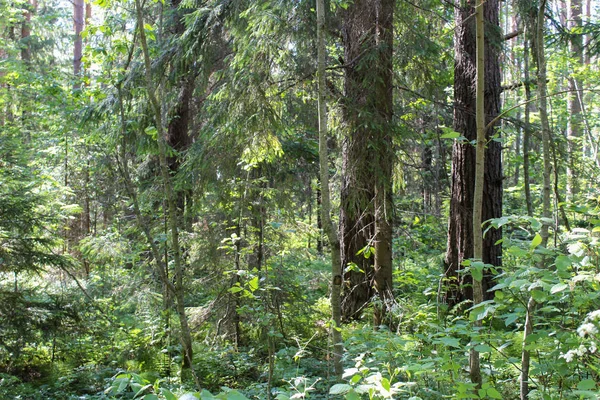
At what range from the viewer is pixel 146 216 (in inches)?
332

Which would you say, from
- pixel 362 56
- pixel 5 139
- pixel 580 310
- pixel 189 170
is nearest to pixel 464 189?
pixel 362 56

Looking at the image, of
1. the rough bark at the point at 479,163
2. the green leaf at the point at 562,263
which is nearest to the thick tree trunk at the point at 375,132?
the rough bark at the point at 479,163

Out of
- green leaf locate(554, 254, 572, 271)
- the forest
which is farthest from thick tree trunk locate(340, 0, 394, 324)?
green leaf locate(554, 254, 572, 271)

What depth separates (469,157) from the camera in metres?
6.20

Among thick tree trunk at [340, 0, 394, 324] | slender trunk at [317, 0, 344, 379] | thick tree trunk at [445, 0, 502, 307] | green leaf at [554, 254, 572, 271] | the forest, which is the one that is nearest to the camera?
green leaf at [554, 254, 572, 271]

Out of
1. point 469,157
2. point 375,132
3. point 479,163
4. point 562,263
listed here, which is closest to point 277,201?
point 375,132

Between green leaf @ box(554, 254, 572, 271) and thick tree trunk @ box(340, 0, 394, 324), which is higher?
thick tree trunk @ box(340, 0, 394, 324)

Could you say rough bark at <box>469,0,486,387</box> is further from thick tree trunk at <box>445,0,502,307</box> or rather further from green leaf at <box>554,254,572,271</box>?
thick tree trunk at <box>445,0,502,307</box>

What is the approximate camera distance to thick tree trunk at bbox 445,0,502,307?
6098mm

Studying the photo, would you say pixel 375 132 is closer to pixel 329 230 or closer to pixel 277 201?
pixel 329 230

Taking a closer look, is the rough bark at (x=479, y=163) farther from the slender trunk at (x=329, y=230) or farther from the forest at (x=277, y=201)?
the slender trunk at (x=329, y=230)

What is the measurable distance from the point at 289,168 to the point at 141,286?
304 centimetres

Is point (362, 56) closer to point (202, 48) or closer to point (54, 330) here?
point (202, 48)

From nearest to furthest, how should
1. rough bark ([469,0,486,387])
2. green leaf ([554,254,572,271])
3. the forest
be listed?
1. green leaf ([554,254,572,271])
2. rough bark ([469,0,486,387])
3. the forest
